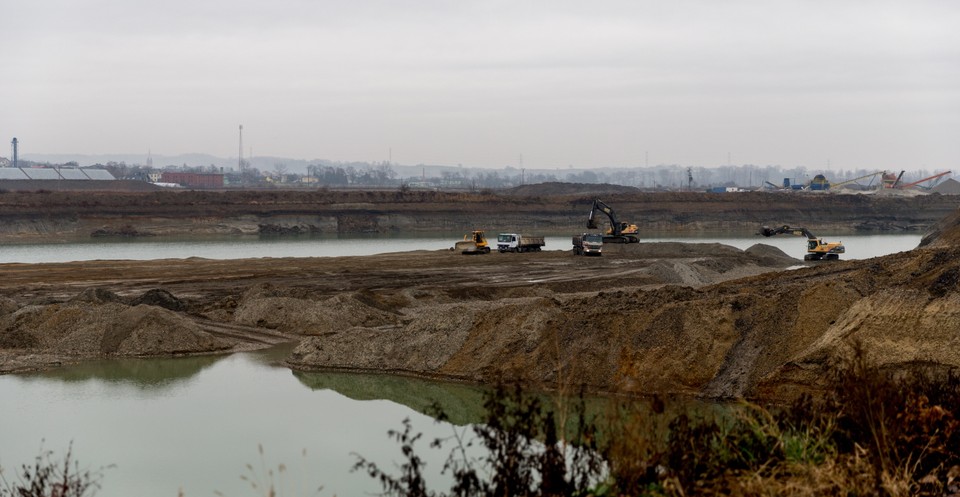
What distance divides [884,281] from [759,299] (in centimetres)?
501

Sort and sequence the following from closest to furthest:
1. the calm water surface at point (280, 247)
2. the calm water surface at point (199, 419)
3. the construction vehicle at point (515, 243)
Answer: the calm water surface at point (199, 419) → the construction vehicle at point (515, 243) → the calm water surface at point (280, 247)

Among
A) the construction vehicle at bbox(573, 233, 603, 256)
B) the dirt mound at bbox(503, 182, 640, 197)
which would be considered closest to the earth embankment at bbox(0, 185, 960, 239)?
the construction vehicle at bbox(573, 233, 603, 256)

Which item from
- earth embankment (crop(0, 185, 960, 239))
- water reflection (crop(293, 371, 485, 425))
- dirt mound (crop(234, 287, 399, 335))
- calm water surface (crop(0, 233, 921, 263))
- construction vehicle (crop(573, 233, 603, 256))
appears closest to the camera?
water reflection (crop(293, 371, 485, 425))

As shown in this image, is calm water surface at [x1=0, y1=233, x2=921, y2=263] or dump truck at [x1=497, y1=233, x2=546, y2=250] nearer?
dump truck at [x1=497, y1=233, x2=546, y2=250]

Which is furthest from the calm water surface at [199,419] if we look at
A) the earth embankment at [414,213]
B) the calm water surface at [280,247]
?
the earth embankment at [414,213]

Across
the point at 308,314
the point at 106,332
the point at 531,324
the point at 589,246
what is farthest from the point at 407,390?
the point at 589,246

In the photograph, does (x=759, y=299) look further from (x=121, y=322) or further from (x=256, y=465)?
(x=121, y=322)

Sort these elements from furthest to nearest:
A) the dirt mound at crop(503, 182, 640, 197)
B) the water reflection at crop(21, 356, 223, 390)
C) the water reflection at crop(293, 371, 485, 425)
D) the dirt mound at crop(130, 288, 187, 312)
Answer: the dirt mound at crop(503, 182, 640, 197) < the dirt mound at crop(130, 288, 187, 312) < the water reflection at crop(21, 356, 223, 390) < the water reflection at crop(293, 371, 485, 425)

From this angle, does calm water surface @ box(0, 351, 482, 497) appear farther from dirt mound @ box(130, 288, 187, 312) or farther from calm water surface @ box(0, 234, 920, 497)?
dirt mound @ box(130, 288, 187, 312)

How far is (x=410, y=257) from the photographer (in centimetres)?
4975

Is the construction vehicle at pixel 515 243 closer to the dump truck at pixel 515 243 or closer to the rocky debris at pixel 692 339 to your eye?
the dump truck at pixel 515 243

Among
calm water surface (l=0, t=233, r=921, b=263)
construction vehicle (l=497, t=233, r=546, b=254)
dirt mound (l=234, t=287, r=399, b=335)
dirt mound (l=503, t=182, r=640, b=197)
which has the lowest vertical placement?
calm water surface (l=0, t=233, r=921, b=263)

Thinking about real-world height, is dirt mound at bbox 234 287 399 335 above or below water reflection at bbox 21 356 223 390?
above

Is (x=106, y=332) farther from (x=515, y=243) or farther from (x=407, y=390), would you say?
(x=515, y=243)
